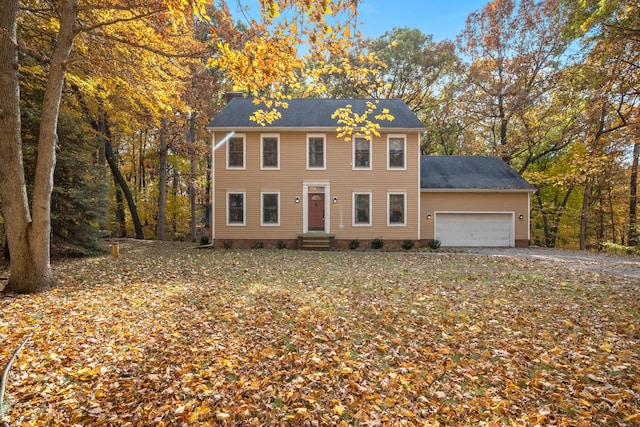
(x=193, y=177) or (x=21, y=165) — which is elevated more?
(x=193, y=177)

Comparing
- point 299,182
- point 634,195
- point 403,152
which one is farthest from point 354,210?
point 634,195

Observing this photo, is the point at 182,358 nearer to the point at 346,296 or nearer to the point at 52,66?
the point at 346,296

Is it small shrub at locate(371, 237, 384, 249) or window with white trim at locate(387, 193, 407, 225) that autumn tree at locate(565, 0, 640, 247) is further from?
small shrub at locate(371, 237, 384, 249)

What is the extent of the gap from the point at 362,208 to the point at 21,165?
12.3 m

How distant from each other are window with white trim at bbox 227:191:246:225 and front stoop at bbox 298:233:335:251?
119 inches

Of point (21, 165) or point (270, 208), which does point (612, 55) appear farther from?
point (21, 165)

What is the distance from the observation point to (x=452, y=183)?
16.7 m

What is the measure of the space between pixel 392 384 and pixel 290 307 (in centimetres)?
268

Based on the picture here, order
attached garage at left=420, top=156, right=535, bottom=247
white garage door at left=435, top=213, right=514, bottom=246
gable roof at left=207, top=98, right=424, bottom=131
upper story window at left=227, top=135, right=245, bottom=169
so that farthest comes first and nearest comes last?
white garage door at left=435, top=213, right=514, bottom=246, attached garage at left=420, top=156, right=535, bottom=247, upper story window at left=227, top=135, right=245, bottom=169, gable roof at left=207, top=98, right=424, bottom=131

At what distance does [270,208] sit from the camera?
1573 cm

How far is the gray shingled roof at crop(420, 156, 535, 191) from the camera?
1650cm

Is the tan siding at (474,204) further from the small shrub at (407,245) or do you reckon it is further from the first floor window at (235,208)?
the first floor window at (235,208)

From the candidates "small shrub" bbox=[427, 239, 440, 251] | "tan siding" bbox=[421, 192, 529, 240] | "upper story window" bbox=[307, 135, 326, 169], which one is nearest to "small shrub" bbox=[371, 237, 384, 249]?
Answer: "small shrub" bbox=[427, 239, 440, 251]

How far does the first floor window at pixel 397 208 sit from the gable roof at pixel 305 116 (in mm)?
3174
